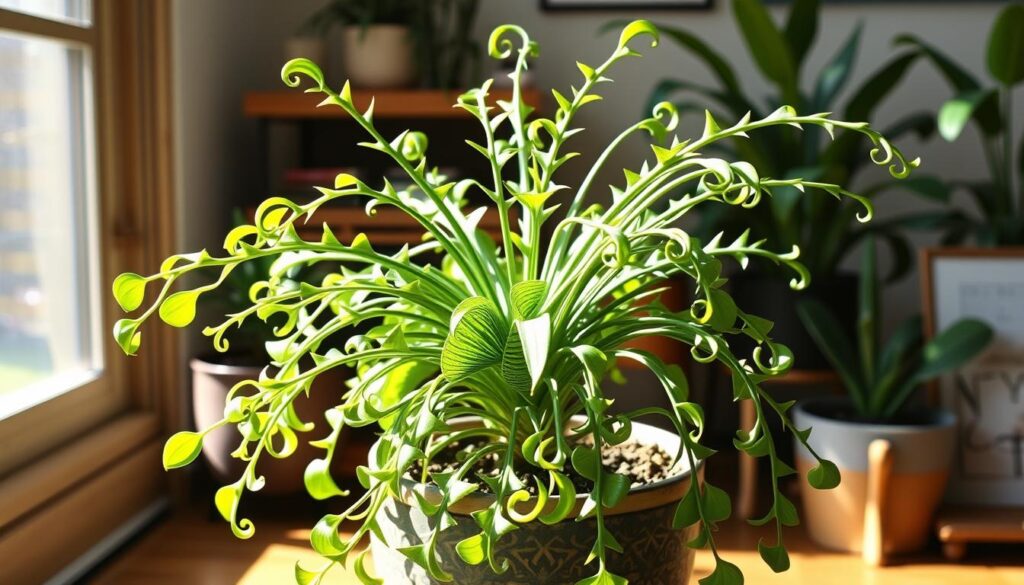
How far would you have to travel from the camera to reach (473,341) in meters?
0.91

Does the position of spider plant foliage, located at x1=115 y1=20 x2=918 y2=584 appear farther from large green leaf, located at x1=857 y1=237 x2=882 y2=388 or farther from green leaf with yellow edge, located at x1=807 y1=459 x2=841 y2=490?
large green leaf, located at x1=857 y1=237 x2=882 y2=388

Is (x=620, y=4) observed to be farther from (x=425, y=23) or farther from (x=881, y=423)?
(x=881, y=423)

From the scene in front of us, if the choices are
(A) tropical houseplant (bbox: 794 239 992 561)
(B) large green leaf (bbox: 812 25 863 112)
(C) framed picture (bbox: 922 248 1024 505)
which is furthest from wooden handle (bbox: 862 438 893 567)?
(B) large green leaf (bbox: 812 25 863 112)

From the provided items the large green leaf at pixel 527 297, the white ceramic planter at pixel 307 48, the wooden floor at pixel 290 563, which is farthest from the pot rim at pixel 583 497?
the white ceramic planter at pixel 307 48

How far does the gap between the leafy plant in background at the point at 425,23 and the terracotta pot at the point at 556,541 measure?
5.78 feet

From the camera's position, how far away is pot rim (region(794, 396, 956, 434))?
7.16 feet

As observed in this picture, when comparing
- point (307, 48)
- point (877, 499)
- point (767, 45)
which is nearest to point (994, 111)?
point (767, 45)

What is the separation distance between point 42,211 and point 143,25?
18.6 inches

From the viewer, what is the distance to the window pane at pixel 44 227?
193cm

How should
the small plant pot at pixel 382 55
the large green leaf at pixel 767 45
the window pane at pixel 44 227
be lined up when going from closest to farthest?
the window pane at pixel 44 227 < the large green leaf at pixel 767 45 < the small plant pot at pixel 382 55

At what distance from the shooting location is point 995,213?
2547 mm

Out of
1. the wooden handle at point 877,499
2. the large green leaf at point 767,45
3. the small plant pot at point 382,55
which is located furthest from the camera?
the small plant pot at point 382,55

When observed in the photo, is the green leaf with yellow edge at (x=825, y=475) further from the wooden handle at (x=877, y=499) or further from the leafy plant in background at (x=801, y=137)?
the leafy plant in background at (x=801, y=137)

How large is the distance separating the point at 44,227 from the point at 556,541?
57.8 inches
